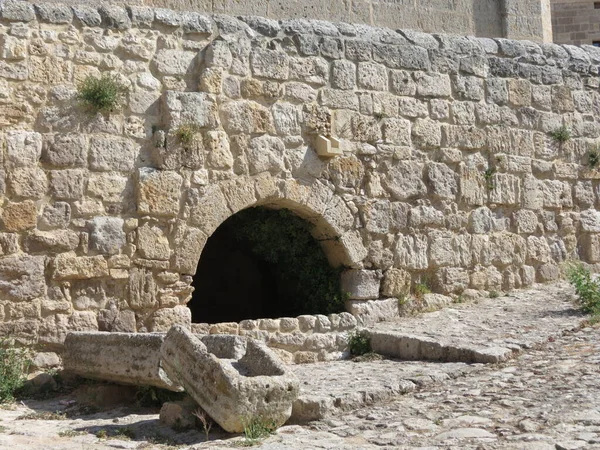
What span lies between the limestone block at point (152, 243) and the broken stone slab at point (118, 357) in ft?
3.14

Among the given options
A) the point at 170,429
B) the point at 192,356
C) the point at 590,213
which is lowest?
the point at 170,429

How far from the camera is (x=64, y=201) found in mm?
6926

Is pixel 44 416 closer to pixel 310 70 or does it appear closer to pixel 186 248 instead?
pixel 186 248

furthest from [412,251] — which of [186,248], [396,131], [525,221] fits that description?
[186,248]

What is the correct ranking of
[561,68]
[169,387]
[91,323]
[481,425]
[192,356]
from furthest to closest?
[561,68], [91,323], [169,387], [192,356], [481,425]

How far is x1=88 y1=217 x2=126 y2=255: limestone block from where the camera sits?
6.99 m

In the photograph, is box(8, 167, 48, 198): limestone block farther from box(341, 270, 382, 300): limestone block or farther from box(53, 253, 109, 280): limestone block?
box(341, 270, 382, 300): limestone block

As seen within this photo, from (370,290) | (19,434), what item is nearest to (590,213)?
(370,290)

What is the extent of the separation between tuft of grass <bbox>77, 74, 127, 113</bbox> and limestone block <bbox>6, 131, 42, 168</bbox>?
0.49m

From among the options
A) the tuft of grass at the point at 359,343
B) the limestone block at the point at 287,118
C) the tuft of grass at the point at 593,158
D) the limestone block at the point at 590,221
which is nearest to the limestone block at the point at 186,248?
the limestone block at the point at 287,118

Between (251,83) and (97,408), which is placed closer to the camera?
(97,408)

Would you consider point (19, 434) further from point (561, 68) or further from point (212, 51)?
point (561, 68)

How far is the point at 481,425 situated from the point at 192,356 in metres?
1.80

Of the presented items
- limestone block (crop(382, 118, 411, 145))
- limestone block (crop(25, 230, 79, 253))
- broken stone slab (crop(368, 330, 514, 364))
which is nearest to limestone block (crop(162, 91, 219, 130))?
limestone block (crop(25, 230, 79, 253))
